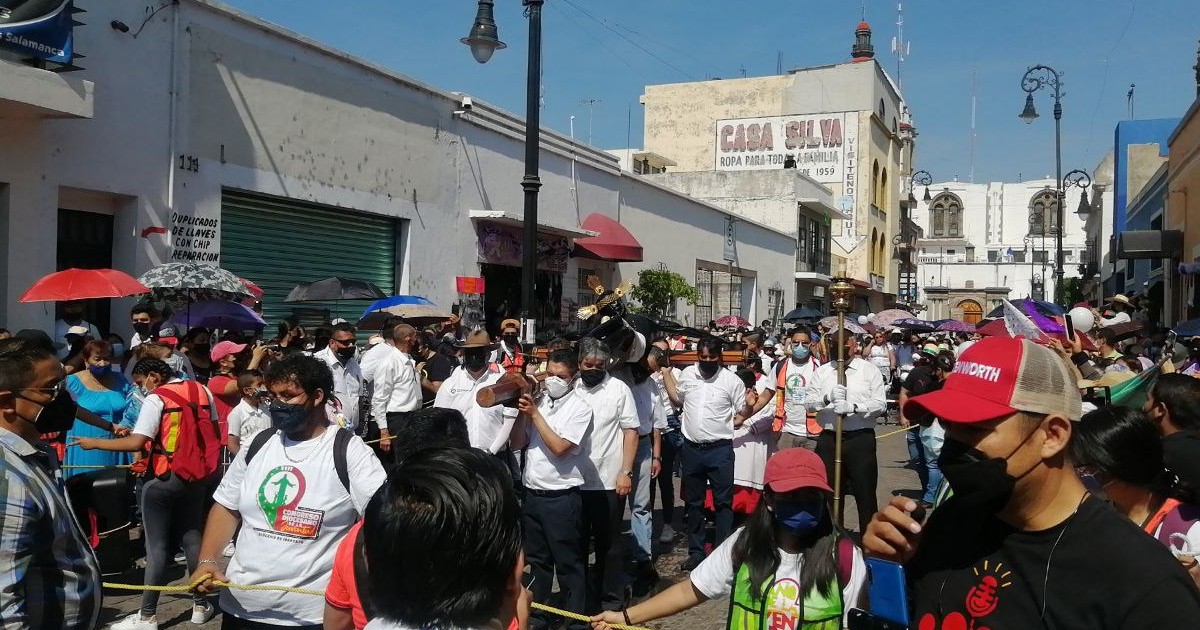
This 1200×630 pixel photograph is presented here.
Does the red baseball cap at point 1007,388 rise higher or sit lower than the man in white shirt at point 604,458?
higher

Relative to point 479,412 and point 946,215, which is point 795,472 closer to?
point 479,412

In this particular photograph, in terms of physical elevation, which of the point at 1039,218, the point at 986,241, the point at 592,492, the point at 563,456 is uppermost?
the point at 1039,218

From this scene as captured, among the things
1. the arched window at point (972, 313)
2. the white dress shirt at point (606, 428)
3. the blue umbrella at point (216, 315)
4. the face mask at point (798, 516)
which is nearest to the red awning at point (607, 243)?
the blue umbrella at point (216, 315)

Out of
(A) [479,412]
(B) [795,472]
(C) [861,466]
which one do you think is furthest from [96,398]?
(B) [795,472]

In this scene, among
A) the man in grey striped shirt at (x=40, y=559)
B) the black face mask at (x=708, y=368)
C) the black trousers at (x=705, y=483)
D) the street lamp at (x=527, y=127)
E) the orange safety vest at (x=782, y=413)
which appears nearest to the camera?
the man in grey striped shirt at (x=40, y=559)

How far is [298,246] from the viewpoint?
551 inches

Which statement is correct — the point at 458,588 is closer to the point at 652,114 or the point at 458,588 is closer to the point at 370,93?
the point at 370,93

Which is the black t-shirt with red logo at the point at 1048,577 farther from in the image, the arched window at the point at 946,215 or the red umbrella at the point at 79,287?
the arched window at the point at 946,215

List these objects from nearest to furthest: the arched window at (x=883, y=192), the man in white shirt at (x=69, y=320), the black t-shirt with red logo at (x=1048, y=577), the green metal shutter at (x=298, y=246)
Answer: the black t-shirt with red logo at (x=1048, y=577) → the man in white shirt at (x=69, y=320) → the green metal shutter at (x=298, y=246) → the arched window at (x=883, y=192)

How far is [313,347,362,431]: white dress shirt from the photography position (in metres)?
9.53

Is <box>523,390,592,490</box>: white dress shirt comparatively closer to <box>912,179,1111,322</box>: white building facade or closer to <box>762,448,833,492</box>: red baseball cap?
<box>762,448,833,492</box>: red baseball cap

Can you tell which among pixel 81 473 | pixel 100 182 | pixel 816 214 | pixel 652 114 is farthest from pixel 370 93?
pixel 652 114

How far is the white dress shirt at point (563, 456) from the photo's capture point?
254 inches

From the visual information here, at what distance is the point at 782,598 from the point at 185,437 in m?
4.66
